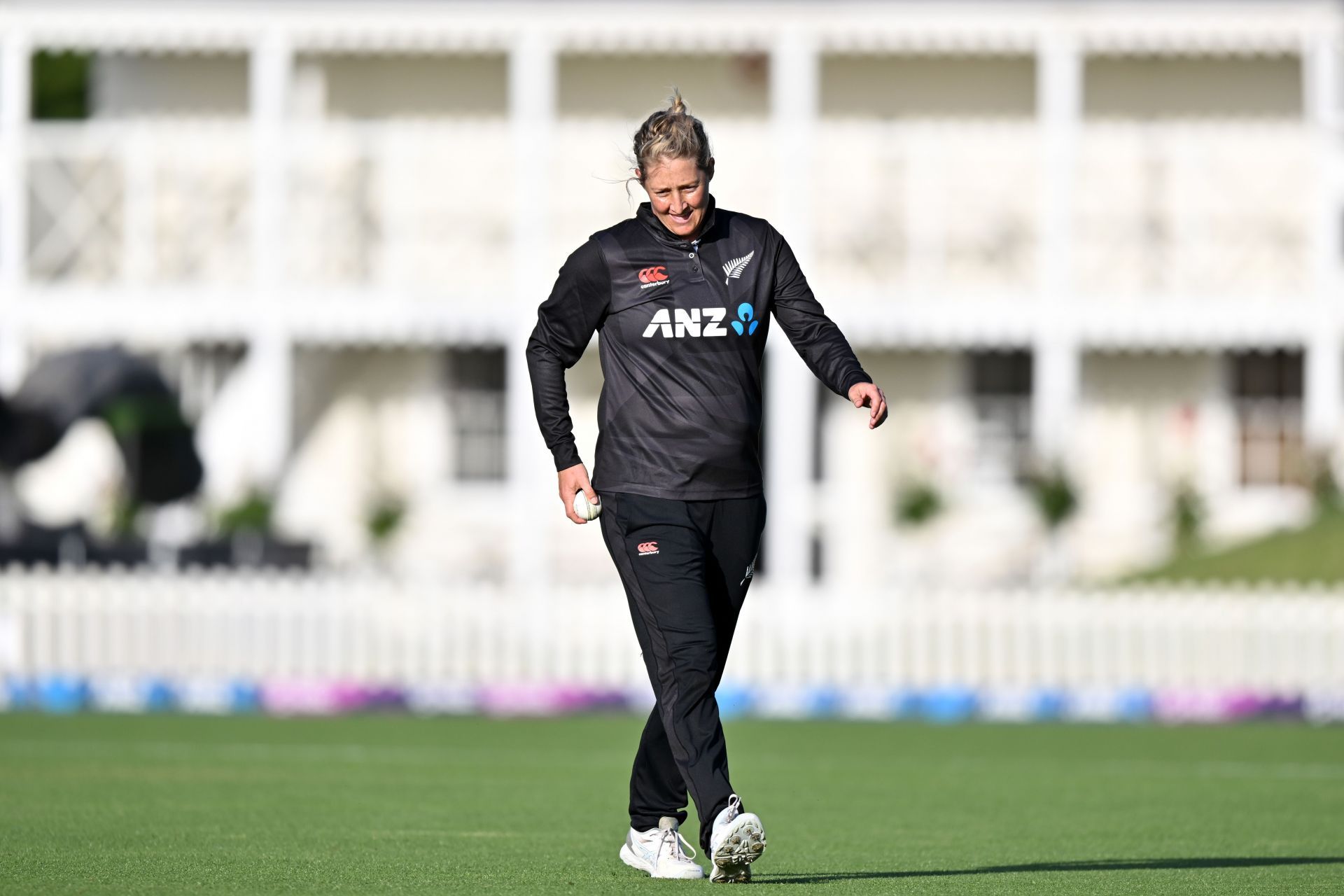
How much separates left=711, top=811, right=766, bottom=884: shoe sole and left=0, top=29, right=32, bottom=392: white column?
16580 mm

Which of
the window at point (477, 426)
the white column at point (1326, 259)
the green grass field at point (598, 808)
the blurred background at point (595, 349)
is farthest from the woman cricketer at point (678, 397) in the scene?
the window at point (477, 426)

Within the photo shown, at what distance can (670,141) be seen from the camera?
6148mm

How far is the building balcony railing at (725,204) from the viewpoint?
21344 millimetres

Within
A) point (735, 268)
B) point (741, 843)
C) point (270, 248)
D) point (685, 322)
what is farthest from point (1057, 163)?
point (741, 843)

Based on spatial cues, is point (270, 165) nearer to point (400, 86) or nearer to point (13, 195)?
point (13, 195)

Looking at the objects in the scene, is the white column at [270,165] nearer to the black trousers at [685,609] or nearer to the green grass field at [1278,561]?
the green grass field at [1278,561]

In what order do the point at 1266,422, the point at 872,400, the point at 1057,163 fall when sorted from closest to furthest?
the point at 872,400
the point at 1057,163
the point at 1266,422

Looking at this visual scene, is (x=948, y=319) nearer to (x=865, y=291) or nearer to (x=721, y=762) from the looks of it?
(x=865, y=291)

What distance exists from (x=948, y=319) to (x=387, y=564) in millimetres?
6218

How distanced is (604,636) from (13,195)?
8969 millimetres

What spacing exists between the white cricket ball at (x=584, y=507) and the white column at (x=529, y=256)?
47.7ft

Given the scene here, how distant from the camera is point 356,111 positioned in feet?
78.4

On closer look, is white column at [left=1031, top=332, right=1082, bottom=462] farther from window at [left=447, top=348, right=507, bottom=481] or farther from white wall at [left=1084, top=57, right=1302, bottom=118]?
window at [left=447, top=348, right=507, bottom=481]

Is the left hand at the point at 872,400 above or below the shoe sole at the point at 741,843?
above
